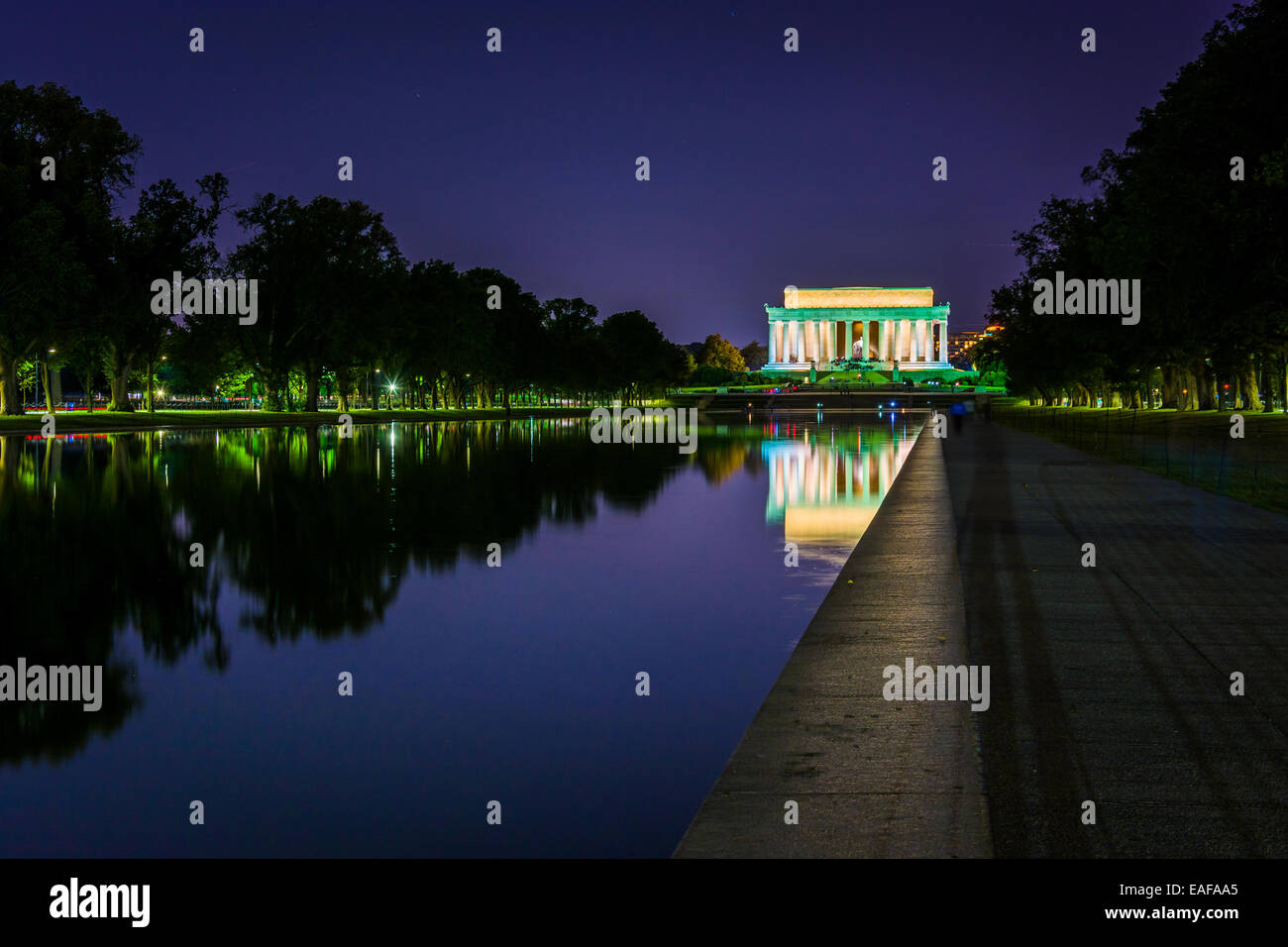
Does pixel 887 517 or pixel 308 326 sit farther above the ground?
pixel 308 326

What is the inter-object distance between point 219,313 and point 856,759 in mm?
83052

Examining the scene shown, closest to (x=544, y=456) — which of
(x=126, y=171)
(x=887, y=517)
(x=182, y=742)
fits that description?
(x=887, y=517)

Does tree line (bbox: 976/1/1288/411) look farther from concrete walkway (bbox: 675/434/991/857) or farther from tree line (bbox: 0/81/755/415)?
tree line (bbox: 0/81/755/415)

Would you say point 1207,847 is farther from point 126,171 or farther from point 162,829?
point 126,171

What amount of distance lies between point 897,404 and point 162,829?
126m

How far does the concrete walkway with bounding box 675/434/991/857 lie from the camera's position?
590 centimetres

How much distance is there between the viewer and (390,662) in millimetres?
10234

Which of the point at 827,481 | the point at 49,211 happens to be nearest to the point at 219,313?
the point at 49,211

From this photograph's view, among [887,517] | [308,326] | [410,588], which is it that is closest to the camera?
[410,588]

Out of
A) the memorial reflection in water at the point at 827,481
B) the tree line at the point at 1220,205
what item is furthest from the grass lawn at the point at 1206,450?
the memorial reflection in water at the point at 827,481

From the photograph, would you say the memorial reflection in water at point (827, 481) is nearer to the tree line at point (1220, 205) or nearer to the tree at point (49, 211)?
the tree line at point (1220, 205)

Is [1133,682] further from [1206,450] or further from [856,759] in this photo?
[1206,450]

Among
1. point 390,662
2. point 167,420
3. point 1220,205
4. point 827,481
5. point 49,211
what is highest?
point 49,211
